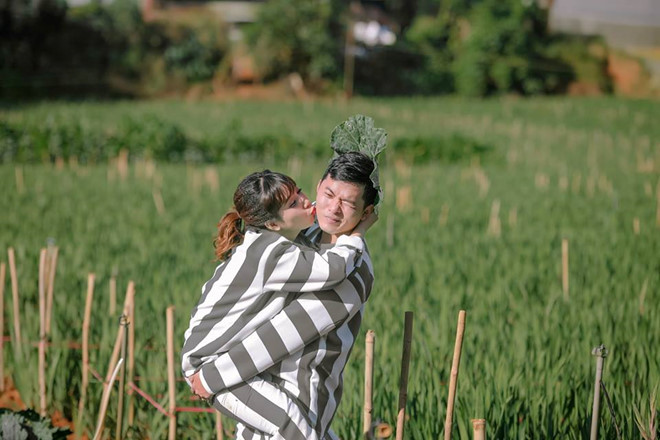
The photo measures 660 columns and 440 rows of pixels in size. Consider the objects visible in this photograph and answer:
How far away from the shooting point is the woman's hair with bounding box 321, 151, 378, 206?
1998 mm

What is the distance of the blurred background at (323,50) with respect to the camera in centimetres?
2630

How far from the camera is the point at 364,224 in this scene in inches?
81.0

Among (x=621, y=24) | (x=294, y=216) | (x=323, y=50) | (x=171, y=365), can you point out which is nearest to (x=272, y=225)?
(x=294, y=216)

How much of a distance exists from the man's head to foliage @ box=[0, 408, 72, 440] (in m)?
0.96

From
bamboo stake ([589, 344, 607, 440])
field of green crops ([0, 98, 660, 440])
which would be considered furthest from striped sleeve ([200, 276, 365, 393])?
field of green crops ([0, 98, 660, 440])

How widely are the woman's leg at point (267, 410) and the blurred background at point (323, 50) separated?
2394 centimetres

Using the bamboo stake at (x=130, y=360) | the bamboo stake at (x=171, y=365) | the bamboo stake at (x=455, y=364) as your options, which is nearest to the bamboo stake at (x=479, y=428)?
the bamboo stake at (x=455, y=364)

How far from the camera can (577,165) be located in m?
12.1

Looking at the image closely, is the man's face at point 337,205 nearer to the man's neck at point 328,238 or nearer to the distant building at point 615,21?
the man's neck at point 328,238

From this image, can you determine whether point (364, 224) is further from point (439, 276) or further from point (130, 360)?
point (439, 276)

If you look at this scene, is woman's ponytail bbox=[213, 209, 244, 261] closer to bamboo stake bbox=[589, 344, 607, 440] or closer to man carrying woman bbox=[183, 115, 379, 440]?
man carrying woman bbox=[183, 115, 379, 440]

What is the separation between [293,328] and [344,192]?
0.33 metres

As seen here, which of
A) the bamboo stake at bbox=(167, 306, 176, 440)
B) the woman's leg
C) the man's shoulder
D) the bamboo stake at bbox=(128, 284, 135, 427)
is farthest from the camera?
the bamboo stake at bbox=(128, 284, 135, 427)

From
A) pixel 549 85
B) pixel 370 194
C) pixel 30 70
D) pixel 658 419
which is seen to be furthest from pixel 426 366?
pixel 549 85
